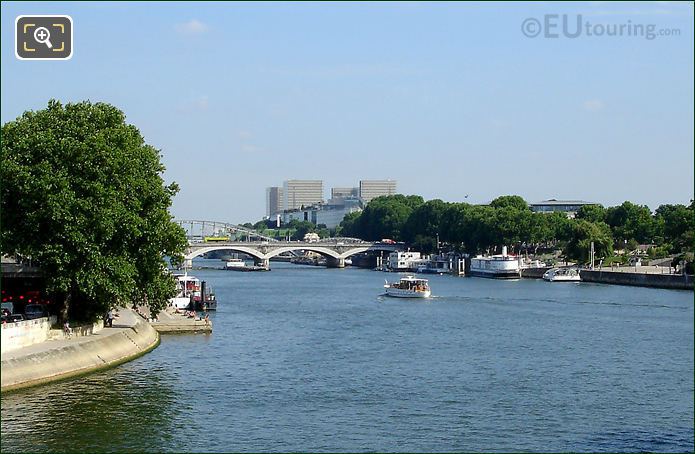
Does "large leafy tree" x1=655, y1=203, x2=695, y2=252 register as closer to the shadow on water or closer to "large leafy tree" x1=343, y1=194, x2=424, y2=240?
the shadow on water

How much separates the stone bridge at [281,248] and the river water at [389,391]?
268 feet

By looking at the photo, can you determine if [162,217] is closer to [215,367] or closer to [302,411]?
[215,367]

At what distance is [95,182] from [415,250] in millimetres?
126921

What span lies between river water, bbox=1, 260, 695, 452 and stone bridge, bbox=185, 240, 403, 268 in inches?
3218

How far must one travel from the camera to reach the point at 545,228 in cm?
13275

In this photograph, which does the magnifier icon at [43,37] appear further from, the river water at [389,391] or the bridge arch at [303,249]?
the bridge arch at [303,249]

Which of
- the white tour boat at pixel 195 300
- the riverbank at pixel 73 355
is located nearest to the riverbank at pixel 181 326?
the riverbank at pixel 73 355

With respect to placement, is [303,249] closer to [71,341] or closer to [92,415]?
[71,341]

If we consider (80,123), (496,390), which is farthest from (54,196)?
(496,390)

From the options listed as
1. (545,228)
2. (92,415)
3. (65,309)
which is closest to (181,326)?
(65,309)

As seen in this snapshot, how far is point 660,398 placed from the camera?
32.2 m

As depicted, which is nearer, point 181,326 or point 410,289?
point 181,326

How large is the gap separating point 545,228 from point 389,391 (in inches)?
4007

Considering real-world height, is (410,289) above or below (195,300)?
above
